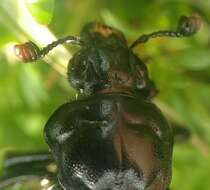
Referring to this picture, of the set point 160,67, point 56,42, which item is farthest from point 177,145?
point 56,42

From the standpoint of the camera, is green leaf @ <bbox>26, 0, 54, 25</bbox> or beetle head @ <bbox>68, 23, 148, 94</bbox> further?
beetle head @ <bbox>68, 23, 148, 94</bbox>

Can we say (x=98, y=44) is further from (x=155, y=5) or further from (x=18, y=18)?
(x=155, y=5)

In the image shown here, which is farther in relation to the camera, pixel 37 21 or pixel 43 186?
pixel 43 186

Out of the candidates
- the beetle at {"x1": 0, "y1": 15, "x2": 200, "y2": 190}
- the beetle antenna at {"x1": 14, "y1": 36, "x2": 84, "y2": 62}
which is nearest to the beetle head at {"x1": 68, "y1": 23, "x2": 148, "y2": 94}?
the beetle at {"x1": 0, "y1": 15, "x2": 200, "y2": 190}

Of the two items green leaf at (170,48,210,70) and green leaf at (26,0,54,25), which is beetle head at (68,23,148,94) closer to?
green leaf at (26,0,54,25)

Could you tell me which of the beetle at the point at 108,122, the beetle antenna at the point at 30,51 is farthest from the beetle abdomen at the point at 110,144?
the beetle antenna at the point at 30,51

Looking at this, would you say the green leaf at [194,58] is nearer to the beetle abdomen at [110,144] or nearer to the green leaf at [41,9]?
the beetle abdomen at [110,144]

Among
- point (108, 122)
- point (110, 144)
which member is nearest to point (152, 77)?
point (108, 122)
